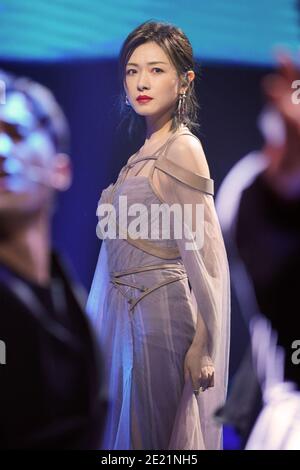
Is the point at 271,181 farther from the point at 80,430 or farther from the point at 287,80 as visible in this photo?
the point at 80,430

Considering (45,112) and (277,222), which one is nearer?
(277,222)

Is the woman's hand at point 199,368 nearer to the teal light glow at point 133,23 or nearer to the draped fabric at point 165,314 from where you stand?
the draped fabric at point 165,314

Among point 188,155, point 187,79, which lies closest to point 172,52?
point 187,79

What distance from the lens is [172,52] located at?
203cm

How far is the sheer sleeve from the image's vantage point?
1.94 m

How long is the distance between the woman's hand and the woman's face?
1.98 feet

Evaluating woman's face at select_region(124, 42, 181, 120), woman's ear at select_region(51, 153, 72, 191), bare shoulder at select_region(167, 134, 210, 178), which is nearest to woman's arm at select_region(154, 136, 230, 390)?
bare shoulder at select_region(167, 134, 210, 178)

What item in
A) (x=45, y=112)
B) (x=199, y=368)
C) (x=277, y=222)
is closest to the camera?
(x=277, y=222)

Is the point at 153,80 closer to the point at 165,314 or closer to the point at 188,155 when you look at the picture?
the point at 188,155

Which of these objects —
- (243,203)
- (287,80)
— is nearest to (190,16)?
(287,80)

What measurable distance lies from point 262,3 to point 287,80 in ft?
2.42

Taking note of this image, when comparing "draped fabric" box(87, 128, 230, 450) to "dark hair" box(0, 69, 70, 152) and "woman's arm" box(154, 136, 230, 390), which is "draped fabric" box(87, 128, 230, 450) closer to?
"woman's arm" box(154, 136, 230, 390)

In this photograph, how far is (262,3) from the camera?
6.81 feet

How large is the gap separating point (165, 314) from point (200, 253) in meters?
0.17
